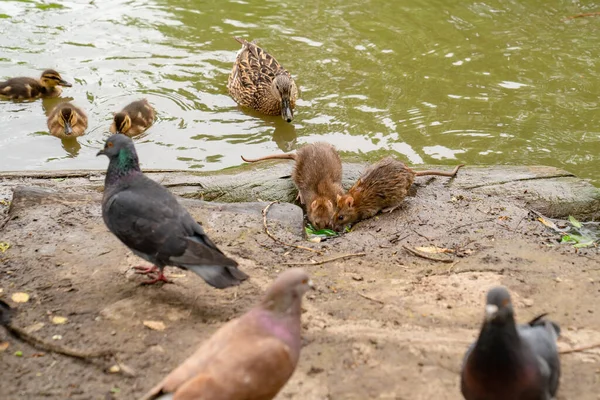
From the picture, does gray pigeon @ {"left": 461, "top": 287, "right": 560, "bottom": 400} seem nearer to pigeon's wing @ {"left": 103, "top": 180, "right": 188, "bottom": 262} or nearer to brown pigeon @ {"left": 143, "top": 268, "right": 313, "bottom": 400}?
brown pigeon @ {"left": 143, "top": 268, "right": 313, "bottom": 400}

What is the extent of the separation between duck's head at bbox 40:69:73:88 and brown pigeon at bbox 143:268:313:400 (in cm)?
694

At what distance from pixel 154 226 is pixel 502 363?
2499mm

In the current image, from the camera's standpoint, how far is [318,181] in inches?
278

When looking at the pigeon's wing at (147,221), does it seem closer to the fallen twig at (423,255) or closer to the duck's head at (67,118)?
the fallen twig at (423,255)

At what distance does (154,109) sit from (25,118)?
5.53 ft

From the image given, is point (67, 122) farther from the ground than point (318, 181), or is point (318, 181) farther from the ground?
point (318, 181)

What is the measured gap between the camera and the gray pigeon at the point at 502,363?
322cm


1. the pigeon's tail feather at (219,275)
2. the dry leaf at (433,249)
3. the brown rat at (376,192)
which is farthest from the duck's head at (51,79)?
the dry leaf at (433,249)

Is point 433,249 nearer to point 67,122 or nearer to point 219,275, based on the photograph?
point 219,275

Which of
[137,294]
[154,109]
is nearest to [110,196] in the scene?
[137,294]

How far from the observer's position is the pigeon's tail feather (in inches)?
179

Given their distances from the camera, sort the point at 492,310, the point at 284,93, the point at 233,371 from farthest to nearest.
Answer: the point at 284,93
the point at 233,371
the point at 492,310

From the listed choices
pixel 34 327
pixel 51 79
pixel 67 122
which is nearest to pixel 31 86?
pixel 51 79

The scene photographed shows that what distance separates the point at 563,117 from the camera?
893 centimetres
